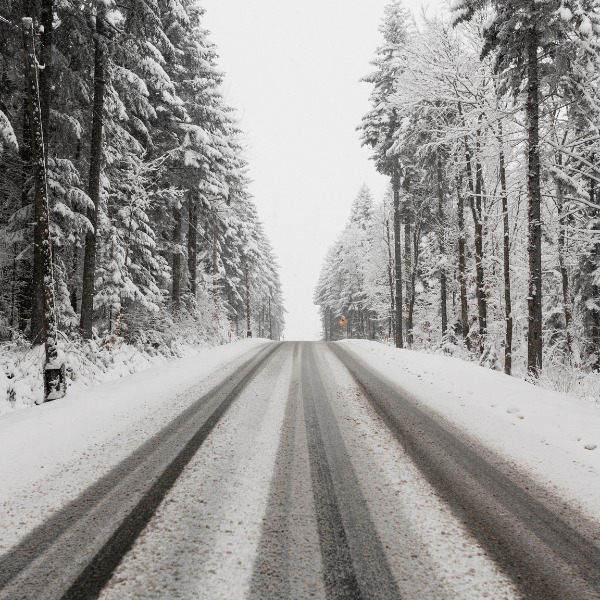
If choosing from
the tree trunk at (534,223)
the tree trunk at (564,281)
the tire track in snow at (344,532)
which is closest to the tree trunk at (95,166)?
→ the tire track in snow at (344,532)

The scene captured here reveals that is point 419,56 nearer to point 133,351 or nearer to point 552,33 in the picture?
point 552,33

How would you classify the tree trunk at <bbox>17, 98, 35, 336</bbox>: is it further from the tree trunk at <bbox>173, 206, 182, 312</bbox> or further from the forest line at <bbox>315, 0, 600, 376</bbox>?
the forest line at <bbox>315, 0, 600, 376</bbox>

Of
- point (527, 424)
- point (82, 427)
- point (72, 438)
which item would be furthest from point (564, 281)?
point (72, 438)

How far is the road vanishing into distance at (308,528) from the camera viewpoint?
1.99m

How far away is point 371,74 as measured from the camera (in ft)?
64.2

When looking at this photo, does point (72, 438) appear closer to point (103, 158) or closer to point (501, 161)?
point (103, 158)

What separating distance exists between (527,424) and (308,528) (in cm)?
357

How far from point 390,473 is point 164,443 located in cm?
248

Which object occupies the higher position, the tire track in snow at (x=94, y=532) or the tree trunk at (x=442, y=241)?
the tree trunk at (x=442, y=241)

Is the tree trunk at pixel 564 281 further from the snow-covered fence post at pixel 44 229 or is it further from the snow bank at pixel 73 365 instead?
the snow-covered fence post at pixel 44 229

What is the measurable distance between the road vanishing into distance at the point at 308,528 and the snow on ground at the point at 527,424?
0.93 feet

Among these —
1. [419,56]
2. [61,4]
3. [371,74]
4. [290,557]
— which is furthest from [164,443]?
[371,74]

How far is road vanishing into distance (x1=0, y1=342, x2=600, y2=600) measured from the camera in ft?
6.53

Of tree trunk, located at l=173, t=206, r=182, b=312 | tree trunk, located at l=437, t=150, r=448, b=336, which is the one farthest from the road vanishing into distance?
tree trunk, located at l=437, t=150, r=448, b=336
